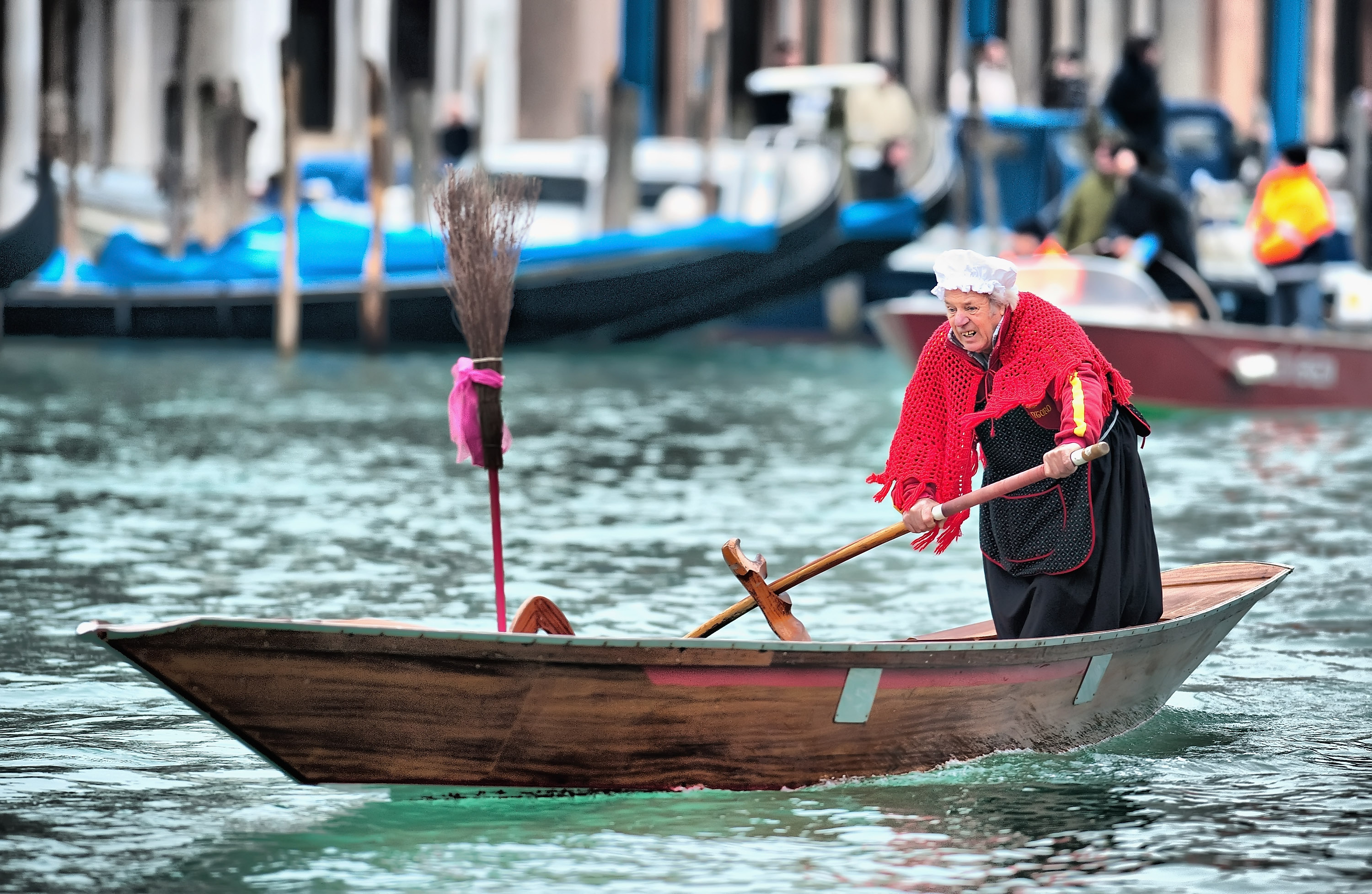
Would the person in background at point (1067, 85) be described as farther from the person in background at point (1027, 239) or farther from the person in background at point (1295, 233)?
the person in background at point (1027, 239)

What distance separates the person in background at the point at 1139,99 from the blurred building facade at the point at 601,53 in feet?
27.8

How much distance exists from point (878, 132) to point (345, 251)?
5313mm

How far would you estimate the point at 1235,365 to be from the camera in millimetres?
14469

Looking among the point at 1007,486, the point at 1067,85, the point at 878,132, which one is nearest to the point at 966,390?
the point at 1007,486

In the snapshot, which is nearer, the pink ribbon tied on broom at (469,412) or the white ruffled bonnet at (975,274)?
the white ruffled bonnet at (975,274)

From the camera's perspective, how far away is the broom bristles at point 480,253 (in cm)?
579

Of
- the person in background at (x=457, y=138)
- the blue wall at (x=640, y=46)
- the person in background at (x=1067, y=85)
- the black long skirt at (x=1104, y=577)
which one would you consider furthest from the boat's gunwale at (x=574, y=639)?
the blue wall at (x=640, y=46)

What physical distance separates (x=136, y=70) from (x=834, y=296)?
34.6 ft

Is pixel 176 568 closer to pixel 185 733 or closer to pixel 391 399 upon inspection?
pixel 185 733

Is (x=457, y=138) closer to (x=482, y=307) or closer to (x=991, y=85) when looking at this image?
(x=991, y=85)

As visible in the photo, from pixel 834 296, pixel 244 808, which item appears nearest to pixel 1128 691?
pixel 244 808

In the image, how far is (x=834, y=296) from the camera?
73.2 ft

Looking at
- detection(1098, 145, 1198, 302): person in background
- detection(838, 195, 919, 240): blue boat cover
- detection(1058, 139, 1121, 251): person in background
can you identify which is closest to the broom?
detection(1098, 145, 1198, 302): person in background

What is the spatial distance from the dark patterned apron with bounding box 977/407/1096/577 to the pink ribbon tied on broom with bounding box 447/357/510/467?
120 cm
